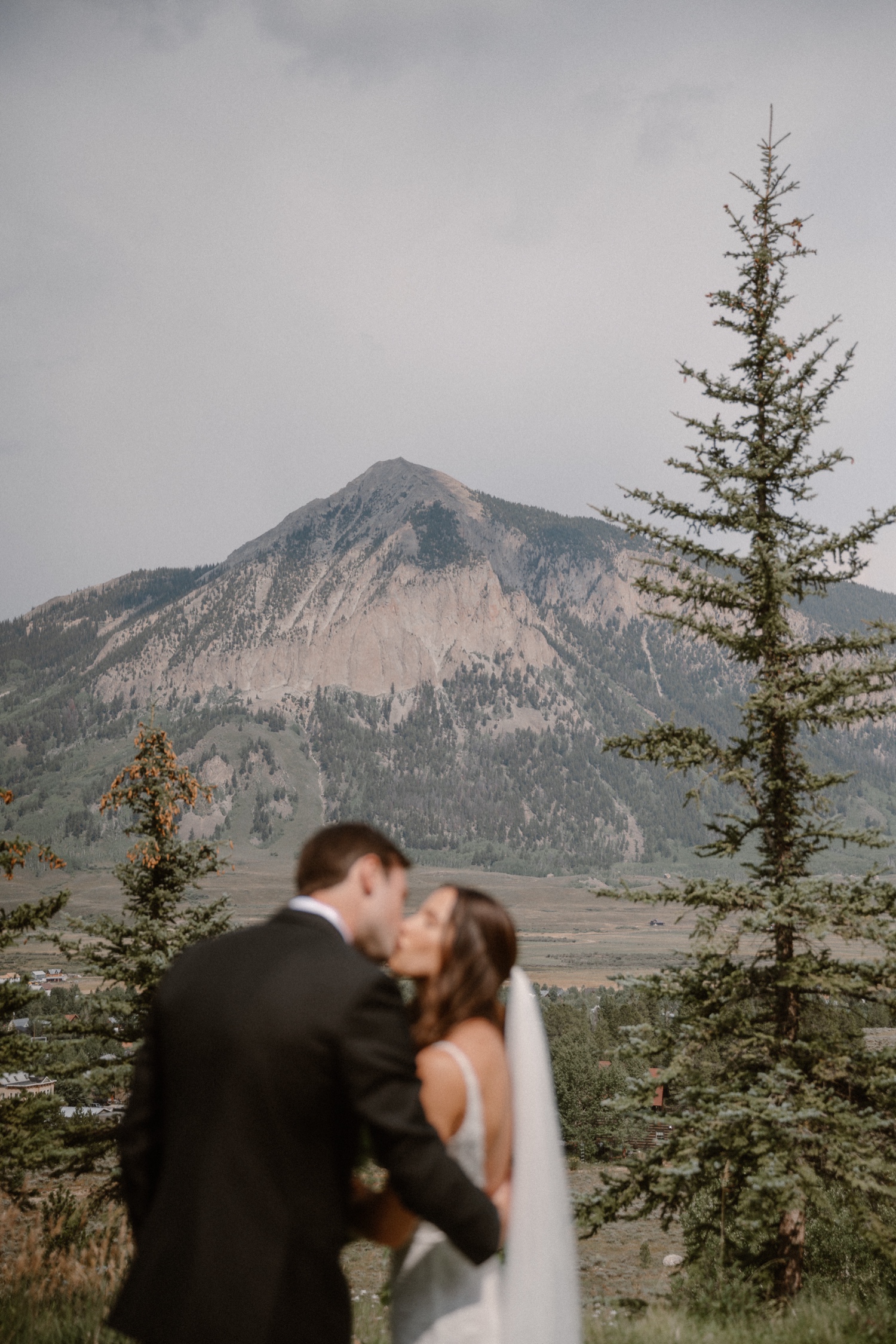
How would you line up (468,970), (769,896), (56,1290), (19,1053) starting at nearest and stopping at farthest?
(468,970)
(56,1290)
(769,896)
(19,1053)

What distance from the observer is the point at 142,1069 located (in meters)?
2.33

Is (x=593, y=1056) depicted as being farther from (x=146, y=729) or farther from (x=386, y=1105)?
(x=386, y=1105)

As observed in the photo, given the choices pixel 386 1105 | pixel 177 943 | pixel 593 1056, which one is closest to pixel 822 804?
pixel 386 1105

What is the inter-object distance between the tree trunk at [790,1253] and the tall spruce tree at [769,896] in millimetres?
22

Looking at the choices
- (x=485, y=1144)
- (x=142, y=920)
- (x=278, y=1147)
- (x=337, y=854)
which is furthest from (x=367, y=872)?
(x=142, y=920)

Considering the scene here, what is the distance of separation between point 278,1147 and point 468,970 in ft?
2.34

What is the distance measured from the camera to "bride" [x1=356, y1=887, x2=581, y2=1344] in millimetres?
2334

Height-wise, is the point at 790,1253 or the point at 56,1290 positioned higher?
the point at 56,1290

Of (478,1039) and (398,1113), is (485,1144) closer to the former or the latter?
(478,1039)

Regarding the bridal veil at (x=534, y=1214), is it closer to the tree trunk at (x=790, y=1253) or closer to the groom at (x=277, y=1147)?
the groom at (x=277, y=1147)

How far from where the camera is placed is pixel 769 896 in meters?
8.45

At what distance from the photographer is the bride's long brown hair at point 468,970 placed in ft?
8.00

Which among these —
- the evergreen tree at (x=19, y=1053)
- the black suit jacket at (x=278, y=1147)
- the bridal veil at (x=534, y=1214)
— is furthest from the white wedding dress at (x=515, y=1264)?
the evergreen tree at (x=19, y=1053)

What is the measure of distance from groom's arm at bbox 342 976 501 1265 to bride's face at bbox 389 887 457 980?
412 mm
